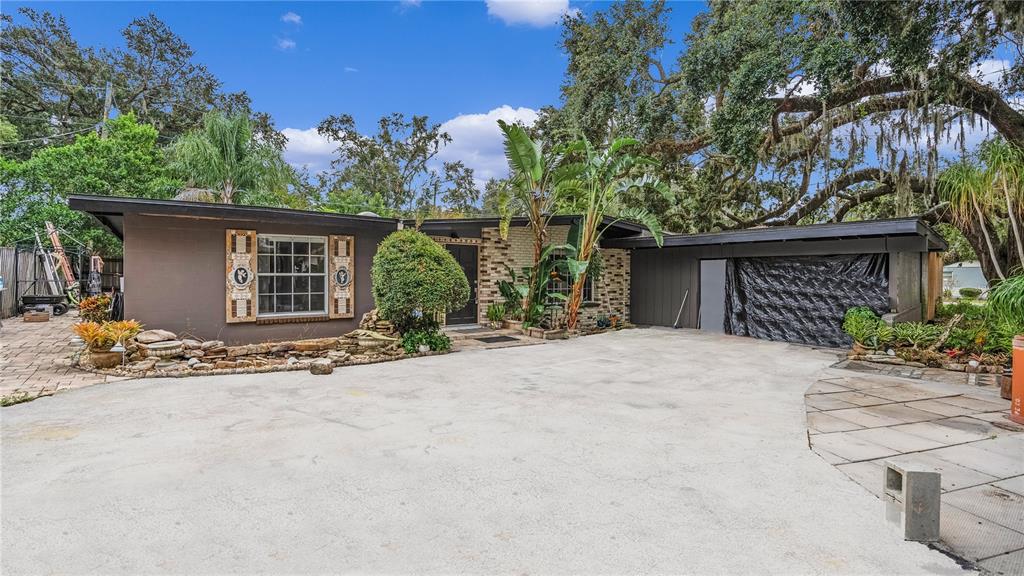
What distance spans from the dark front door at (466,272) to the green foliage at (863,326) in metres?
7.35

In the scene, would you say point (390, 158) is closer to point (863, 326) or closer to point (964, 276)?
point (863, 326)

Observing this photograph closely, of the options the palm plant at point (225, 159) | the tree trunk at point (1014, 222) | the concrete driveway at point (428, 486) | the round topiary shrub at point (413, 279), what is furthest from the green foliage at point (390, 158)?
the tree trunk at point (1014, 222)

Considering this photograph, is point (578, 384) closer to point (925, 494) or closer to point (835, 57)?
point (925, 494)

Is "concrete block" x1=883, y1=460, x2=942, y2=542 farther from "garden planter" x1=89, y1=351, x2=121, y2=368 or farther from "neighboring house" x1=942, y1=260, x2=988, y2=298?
"neighboring house" x1=942, y1=260, x2=988, y2=298

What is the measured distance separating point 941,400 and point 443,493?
220 inches

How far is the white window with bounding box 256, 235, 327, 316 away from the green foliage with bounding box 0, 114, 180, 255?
9981mm

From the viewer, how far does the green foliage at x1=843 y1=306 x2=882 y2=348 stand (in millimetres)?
7855

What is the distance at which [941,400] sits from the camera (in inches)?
207

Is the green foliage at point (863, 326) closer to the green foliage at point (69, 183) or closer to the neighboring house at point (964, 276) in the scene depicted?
the green foliage at point (69, 183)

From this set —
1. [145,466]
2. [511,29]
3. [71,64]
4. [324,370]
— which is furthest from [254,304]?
[71,64]

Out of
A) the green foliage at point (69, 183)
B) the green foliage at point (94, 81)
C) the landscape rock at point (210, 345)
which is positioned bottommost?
the landscape rock at point (210, 345)

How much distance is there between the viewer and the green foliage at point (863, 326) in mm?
7855

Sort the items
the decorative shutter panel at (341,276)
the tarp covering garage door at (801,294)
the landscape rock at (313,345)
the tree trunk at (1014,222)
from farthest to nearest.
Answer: the tarp covering garage door at (801,294), the decorative shutter panel at (341,276), the landscape rock at (313,345), the tree trunk at (1014,222)

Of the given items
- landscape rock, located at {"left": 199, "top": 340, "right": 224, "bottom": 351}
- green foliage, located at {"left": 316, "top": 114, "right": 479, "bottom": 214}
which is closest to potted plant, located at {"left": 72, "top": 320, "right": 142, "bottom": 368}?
landscape rock, located at {"left": 199, "top": 340, "right": 224, "bottom": 351}
